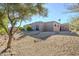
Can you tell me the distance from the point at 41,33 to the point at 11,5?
0.37m

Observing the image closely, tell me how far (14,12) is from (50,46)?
0.45 m

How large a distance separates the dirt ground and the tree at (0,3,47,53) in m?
0.09

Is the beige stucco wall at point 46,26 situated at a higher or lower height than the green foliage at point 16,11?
lower

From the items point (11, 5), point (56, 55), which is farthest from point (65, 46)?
point (11, 5)

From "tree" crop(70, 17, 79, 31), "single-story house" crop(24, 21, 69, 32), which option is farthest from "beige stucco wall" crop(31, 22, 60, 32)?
"tree" crop(70, 17, 79, 31)

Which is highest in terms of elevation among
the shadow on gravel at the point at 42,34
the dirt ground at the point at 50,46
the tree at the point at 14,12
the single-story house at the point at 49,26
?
the tree at the point at 14,12

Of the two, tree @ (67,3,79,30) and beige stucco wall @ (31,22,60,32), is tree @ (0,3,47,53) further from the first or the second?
tree @ (67,3,79,30)

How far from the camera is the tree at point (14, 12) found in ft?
25.2

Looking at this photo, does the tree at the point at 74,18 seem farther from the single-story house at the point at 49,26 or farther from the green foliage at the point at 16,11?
the green foliage at the point at 16,11

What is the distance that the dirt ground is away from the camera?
25.2ft

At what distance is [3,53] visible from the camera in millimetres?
7688

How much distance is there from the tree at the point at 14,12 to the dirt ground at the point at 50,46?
0.09 metres

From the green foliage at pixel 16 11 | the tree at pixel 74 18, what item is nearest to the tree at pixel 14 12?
the green foliage at pixel 16 11

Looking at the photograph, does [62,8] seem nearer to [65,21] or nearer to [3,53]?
[65,21]
